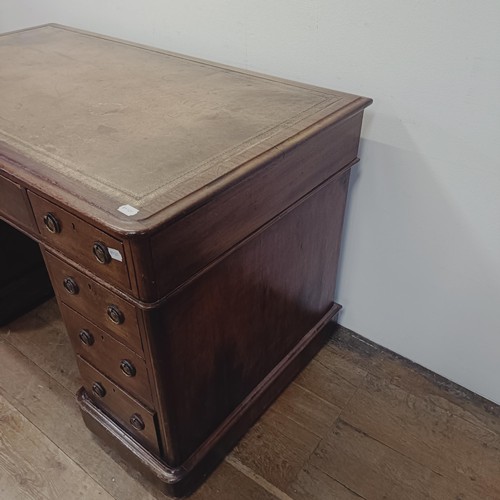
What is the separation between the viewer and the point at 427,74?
1.03m

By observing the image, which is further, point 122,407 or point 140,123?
point 122,407

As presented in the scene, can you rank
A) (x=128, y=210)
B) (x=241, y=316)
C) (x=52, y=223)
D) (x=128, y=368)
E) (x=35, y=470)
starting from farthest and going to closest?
(x=35, y=470), (x=241, y=316), (x=128, y=368), (x=52, y=223), (x=128, y=210)

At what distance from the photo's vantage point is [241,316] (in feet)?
3.44

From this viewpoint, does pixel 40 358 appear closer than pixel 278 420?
No

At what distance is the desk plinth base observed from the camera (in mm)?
1078

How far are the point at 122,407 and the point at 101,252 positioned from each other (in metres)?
0.45

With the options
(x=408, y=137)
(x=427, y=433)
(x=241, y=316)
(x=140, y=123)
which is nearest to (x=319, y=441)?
(x=427, y=433)

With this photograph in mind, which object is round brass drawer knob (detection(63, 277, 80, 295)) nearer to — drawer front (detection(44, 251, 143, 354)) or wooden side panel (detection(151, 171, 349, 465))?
drawer front (detection(44, 251, 143, 354))

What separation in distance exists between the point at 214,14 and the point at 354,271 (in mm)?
794

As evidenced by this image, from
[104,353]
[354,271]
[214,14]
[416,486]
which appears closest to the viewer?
[104,353]

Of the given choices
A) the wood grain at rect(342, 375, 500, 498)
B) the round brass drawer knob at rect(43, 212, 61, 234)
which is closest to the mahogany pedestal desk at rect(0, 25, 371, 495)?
the round brass drawer knob at rect(43, 212, 61, 234)

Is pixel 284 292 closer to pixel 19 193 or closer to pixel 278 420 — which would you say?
pixel 278 420

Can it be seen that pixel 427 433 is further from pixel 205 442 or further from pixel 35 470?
pixel 35 470

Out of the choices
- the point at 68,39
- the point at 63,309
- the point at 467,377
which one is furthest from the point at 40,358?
the point at 467,377
